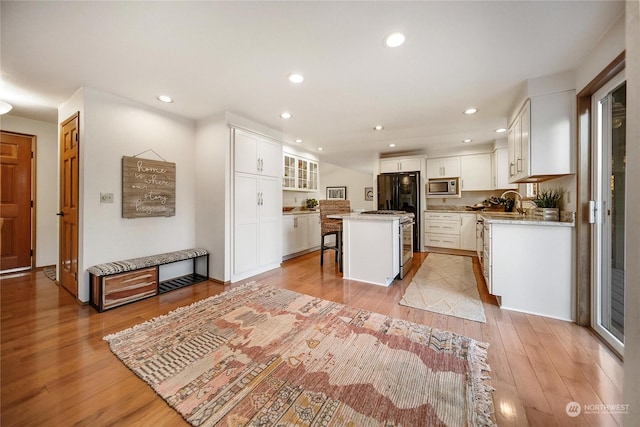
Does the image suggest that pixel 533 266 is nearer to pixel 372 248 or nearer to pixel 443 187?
pixel 372 248

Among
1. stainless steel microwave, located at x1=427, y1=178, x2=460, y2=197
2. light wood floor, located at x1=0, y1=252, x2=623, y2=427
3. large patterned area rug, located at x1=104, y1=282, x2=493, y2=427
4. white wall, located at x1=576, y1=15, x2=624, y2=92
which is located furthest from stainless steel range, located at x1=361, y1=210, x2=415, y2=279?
white wall, located at x1=576, y1=15, x2=624, y2=92

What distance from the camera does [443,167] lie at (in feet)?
17.8

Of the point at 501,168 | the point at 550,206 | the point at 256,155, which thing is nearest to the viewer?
the point at 550,206

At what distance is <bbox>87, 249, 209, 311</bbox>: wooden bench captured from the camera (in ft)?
8.01

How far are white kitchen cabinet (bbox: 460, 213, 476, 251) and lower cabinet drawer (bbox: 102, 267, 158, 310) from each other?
542 cm

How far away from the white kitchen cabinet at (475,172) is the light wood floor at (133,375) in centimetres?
307

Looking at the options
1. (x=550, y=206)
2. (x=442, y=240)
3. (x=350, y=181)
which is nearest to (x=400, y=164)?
(x=442, y=240)

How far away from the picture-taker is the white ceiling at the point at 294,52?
4.92 feet

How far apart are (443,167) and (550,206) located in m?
3.10

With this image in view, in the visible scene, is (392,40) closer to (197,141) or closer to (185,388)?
(185,388)

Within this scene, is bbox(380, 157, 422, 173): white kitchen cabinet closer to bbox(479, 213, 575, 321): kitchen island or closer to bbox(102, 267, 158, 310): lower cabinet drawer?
bbox(479, 213, 575, 321): kitchen island

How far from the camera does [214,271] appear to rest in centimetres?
339

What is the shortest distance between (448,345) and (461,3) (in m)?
2.32

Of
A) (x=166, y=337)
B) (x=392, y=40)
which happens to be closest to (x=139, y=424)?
(x=166, y=337)
